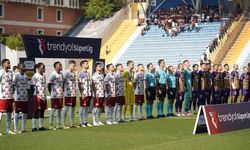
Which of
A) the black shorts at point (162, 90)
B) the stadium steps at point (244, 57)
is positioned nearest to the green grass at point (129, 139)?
the black shorts at point (162, 90)

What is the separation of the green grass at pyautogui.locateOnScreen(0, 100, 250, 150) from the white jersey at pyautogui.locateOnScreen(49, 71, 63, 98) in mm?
1264

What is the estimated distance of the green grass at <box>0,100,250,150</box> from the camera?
1438 centimetres

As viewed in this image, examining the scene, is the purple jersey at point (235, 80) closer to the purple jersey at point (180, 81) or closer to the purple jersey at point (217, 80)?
the purple jersey at point (217, 80)

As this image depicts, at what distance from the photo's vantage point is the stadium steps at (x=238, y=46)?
148ft

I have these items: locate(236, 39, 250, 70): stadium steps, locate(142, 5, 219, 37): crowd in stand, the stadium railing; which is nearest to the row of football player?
locate(236, 39, 250, 70): stadium steps

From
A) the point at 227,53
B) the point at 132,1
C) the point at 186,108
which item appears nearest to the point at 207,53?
the point at 227,53

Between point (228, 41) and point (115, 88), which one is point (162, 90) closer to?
point (115, 88)

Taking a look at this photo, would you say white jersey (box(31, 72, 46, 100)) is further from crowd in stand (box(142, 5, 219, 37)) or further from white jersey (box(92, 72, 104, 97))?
crowd in stand (box(142, 5, 219, 37))

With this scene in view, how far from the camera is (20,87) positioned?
18.5 m

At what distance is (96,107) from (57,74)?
206 cm

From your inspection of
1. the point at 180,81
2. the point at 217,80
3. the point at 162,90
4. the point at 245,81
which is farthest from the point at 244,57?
the point at 162,90

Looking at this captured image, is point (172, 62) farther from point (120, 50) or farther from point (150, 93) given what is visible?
point (150, 93)

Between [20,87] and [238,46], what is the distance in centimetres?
3083

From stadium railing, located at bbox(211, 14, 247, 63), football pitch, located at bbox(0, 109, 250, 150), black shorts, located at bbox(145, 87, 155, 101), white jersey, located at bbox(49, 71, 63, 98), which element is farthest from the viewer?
stadium railing, located at bbox(211, 14, 247, 63)
